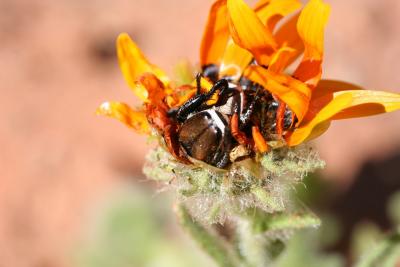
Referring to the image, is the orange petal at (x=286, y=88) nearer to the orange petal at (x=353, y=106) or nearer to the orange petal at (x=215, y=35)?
the orange petal at (x=353, y=106)

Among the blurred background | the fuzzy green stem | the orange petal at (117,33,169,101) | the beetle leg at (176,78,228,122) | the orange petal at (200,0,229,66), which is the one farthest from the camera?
the blurred background

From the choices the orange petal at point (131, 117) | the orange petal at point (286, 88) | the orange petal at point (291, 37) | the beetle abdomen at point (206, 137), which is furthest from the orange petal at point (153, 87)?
the orange petal at point (291, 37)

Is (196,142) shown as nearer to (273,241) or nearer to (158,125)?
(158,125)

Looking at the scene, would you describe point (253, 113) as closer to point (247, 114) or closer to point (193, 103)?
point (247, 114)

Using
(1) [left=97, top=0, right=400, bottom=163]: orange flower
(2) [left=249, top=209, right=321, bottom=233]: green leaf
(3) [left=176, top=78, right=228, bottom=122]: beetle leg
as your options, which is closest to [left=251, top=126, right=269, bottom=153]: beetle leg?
(1) [left=97, top=0, right=400, bottom=163]: orange flower

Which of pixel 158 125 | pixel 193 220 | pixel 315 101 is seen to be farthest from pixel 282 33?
pixel 193 220

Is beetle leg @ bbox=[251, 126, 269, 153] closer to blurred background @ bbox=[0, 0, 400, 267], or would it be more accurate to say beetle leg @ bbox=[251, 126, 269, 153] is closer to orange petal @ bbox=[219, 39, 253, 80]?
orange petal @ bbox=[219, 39, 253, 80]
